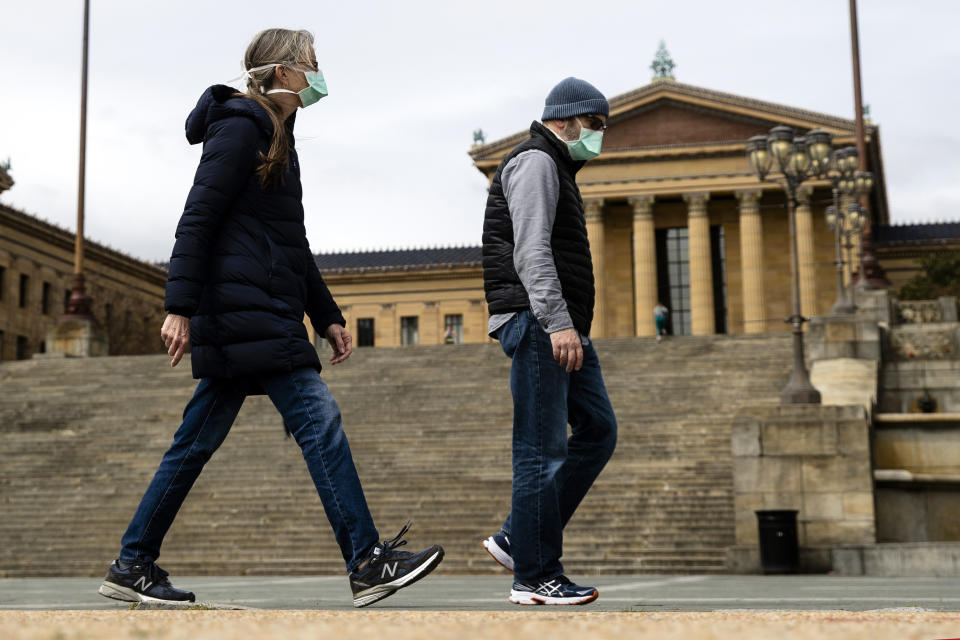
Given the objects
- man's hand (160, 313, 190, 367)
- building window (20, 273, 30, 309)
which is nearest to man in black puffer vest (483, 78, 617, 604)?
man's hand (160, 313, 190, 367)

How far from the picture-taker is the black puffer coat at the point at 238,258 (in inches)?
199

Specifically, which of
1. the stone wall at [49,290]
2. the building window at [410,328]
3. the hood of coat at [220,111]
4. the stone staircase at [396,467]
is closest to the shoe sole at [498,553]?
the hood of coat at [220,111]

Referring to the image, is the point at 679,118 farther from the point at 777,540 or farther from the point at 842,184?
the point at 777,540

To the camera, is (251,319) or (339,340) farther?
(339,340)

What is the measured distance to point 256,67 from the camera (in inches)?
212

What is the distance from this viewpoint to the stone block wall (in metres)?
14.5

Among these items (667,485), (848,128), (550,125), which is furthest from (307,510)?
(848,128)

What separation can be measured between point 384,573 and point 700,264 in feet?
166

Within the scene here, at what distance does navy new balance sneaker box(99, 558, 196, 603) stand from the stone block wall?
10.3 m

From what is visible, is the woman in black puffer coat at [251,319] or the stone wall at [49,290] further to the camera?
the stone wall at [49,290]

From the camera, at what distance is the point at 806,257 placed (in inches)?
2116

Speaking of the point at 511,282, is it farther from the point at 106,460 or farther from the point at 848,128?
the point at 848,128

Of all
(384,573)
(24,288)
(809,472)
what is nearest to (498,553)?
(384,573)

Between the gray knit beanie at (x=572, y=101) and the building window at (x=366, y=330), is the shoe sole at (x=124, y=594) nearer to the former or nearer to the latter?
the gray knit beanie at (x=572, y=101)
